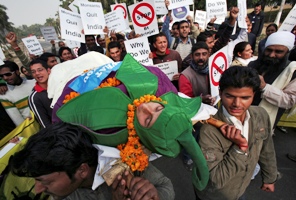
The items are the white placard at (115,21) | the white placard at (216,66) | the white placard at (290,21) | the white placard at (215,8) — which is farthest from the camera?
the white placard at (215,8)

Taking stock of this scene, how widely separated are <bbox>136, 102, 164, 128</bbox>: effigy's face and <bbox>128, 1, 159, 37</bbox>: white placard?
2750mm

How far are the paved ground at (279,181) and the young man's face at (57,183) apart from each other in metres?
1.87

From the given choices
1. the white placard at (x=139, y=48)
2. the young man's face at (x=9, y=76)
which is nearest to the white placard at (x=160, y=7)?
the white placard at (x=139, y=48)

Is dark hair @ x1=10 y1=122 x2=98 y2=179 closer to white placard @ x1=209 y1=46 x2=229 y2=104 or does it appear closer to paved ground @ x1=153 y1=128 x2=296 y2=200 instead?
white placard @ x1=209 y1=46 x2=229 y2=104

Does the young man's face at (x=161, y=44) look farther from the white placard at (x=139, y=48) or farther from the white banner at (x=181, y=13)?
the white banner at (x=181, y=13)

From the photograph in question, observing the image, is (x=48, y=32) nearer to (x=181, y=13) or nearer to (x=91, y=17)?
(x=91, y=17)

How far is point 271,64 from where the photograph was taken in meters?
2.37

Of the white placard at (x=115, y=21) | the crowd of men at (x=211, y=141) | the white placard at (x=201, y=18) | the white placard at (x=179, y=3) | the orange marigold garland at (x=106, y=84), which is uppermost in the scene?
the white placard at (x=179, y=3)

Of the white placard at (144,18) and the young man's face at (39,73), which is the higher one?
the white placard at (144,18)

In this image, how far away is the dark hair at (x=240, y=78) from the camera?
142 cm

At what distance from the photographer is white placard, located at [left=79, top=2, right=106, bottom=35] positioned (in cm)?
351

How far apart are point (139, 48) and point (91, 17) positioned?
118 centimetres

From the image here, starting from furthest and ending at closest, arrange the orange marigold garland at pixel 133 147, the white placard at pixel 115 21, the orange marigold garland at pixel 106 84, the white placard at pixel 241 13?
the white placard at pixel 115 21, the white placard at pixel 241 13, the orange marigold garland at pixel 106 84, the orange marigold garland at pixel 133 147

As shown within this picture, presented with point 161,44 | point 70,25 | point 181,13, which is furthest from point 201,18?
point 70,25
